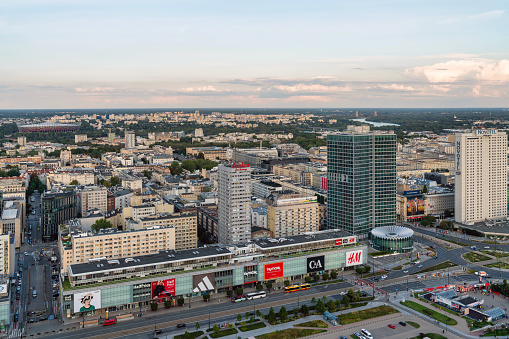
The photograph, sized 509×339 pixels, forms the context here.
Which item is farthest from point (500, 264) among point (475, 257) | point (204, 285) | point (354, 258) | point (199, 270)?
point (199, 270)

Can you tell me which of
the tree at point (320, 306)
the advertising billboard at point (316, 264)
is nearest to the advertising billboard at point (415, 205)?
the advertising billboard at point (316, 264)

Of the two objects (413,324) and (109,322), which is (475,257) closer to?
(413,324)

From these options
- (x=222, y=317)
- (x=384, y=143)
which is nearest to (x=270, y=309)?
(x=222, y=317)

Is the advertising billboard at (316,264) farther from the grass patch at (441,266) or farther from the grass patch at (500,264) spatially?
the grass patch at (500,264)

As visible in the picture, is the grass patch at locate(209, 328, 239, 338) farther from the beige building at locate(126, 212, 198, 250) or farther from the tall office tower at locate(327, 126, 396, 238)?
the tall office tower at locate(327, 126, 396, 238)

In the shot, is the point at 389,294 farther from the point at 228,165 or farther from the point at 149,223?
the point at 149,223

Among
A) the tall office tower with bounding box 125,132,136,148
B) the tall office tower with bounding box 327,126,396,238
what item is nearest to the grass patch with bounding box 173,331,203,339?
the tall office tower with bounding box 327,126,396,238
